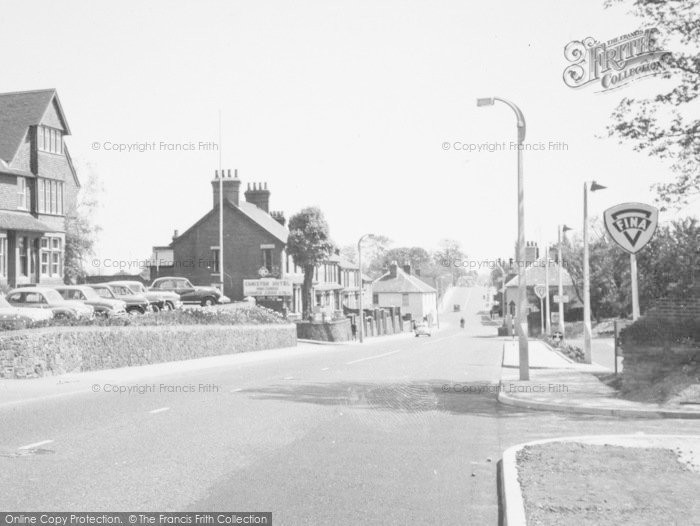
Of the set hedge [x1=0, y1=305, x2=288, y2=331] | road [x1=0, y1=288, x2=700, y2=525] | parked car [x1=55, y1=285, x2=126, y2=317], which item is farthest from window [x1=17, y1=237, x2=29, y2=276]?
road [x1=0, y1=288, x2=700, y2=525]

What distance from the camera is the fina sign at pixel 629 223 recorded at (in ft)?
51.8

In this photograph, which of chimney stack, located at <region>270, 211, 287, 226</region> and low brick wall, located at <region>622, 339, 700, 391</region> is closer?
low brick wall, located at <region>622, 339, 700, 391</region>

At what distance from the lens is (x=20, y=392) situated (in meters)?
16.3

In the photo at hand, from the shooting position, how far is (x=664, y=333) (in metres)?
15.6

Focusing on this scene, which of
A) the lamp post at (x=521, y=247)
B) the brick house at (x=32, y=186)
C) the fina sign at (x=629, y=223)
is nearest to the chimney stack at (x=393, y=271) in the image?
the brick house at (x=32, y=186)

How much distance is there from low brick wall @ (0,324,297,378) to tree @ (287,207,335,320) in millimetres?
25607

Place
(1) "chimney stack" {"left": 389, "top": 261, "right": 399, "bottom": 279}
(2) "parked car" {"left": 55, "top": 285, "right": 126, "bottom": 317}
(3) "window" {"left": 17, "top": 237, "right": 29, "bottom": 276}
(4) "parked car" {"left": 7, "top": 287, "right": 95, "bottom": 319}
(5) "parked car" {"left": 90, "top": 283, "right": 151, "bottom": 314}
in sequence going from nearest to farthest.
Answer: (4) "parked car" {"left": 7, "top": 287, "right": 95, "bottom": 319}
(2) "parked car" {"left": 55, "top": 285, "right": 126, "bottom": 317}
(5) "parked car" {"left": 90, "top": 283, "right": 151, "bottom": 314}
(3) "window" {"left": 17, "top": 237, "right": 29, "bottom": 276}
(1) "chimney stack" {"left": 389, "top": 261, "right": 399, "bottom": 279}

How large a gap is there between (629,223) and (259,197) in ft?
197

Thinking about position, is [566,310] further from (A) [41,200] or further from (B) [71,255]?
(A) [41,200]

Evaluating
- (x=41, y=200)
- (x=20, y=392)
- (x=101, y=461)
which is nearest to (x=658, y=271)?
(x=41, y=200)

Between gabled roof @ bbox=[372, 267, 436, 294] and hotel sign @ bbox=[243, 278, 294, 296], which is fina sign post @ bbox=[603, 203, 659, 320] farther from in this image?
gabled roof @ bbox=[372, 267, 436, 294]

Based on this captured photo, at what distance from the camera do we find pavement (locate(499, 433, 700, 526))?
6.85 m

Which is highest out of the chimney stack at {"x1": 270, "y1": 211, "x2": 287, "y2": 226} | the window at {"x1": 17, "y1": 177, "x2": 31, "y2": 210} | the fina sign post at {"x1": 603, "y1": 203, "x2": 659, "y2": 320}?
the chimney stack at {"x1": 270, "y1": 211, "x2": 287, "y2": 226}

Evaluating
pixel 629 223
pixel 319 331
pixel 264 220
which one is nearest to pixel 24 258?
pixel 319 331
